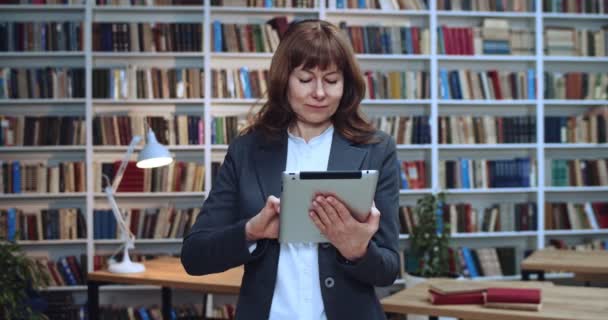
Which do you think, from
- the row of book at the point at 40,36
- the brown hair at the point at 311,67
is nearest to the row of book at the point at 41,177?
the row of book at the point at 40,36

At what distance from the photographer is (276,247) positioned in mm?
1544

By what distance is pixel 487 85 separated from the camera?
6.24 meters

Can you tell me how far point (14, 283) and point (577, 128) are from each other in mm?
4678

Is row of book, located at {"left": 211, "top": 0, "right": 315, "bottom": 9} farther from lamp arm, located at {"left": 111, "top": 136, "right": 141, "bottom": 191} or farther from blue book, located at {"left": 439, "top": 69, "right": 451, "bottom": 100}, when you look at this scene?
lamp arm, located at {"left": 111, "top": 136, "right": 141, "bottom": 191}

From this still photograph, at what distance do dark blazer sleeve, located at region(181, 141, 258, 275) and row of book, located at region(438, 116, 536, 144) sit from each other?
470 cm

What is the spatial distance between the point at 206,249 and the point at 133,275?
2.33 m

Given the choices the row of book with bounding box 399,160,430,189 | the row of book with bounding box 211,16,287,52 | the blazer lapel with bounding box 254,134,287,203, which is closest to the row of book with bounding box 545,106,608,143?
the row of book with bounding box 399,160,430,189

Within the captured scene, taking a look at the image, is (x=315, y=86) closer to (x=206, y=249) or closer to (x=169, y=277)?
(x=206, y=249)

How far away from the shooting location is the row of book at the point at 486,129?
20.2ft

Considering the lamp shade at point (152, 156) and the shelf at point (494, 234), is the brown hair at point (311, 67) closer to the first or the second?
the lamp shade at point (152, 156)

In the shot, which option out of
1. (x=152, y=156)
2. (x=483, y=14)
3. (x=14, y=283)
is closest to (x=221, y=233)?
(x=152, y=156)

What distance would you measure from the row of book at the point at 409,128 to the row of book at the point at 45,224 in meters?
2.50

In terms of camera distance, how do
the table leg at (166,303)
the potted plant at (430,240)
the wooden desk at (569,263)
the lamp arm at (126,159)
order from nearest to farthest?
the wooden desk at (569,263)
the lamp arm at (126,159)
the table leg at (166,303)
the potted plant at (430,240)

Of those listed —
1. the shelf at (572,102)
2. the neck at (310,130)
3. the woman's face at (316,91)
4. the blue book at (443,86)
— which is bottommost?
the neck at (310,130)
